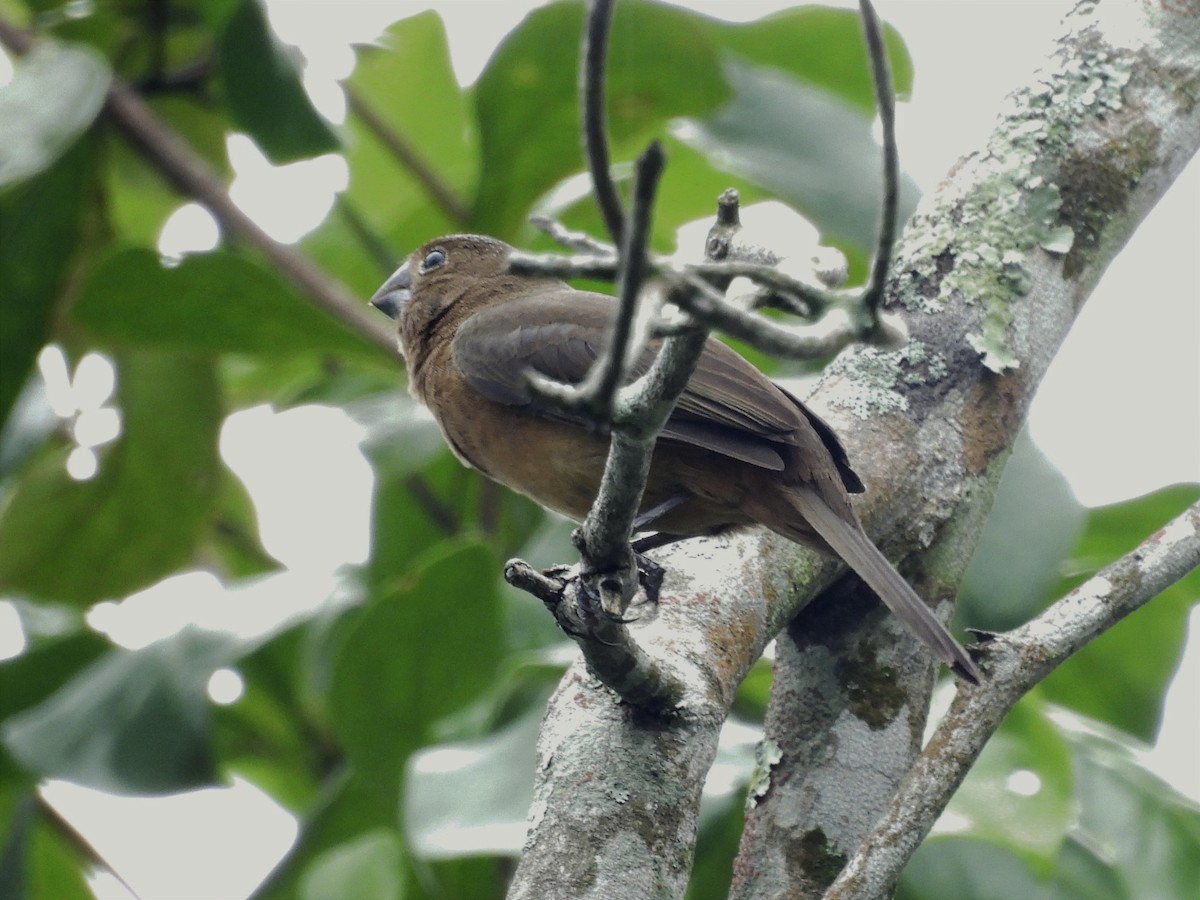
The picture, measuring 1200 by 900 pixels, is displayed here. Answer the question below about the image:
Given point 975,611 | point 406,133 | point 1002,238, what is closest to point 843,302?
point 1002,238

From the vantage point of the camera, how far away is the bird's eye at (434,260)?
4.13m

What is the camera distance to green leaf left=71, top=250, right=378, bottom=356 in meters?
3.94

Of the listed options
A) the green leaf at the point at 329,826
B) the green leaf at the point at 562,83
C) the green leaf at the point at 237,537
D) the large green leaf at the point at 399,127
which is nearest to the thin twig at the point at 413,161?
the large green leaf at the point at 399,127

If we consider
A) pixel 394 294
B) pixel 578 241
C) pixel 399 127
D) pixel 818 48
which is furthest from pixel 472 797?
pixel 399 127

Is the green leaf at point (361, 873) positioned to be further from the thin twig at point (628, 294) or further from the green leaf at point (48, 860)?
the thin twig at point (628, 294)

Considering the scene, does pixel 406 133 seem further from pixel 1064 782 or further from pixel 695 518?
pixel 1064 782

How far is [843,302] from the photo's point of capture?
140cm

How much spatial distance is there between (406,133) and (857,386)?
2.83 meters

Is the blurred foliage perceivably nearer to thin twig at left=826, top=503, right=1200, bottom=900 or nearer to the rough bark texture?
the rough bark texture

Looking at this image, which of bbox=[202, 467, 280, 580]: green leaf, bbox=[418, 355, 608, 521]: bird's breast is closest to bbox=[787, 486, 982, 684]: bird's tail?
bbox=[418, 355, 608, 521]: bird's breast

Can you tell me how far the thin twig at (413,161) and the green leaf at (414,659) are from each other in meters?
1.58

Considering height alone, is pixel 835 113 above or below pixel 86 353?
above

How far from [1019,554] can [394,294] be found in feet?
6.00

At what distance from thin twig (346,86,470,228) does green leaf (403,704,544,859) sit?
204 centimetres
